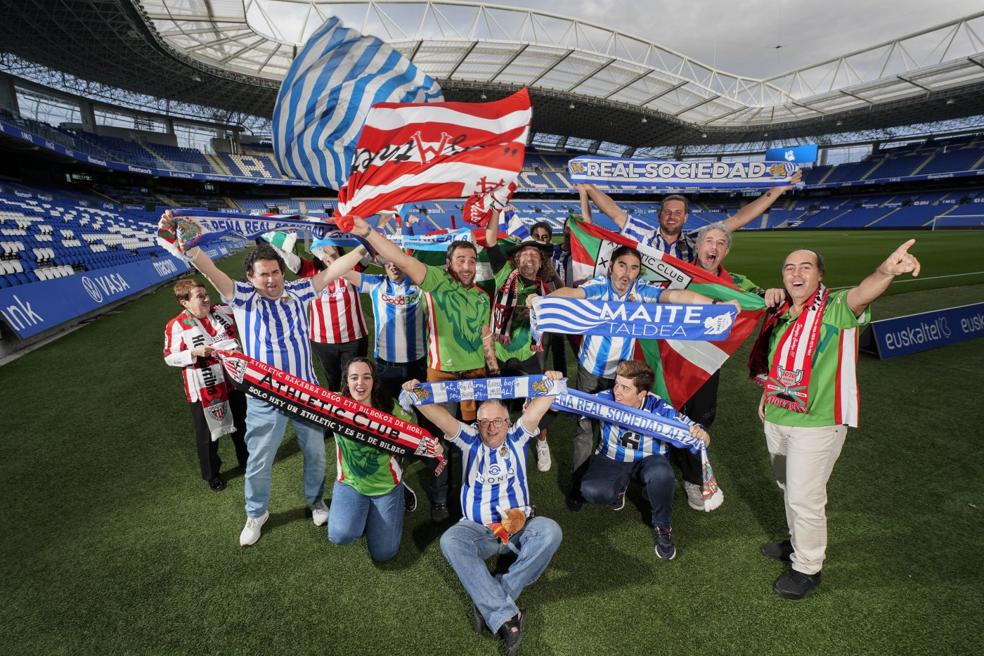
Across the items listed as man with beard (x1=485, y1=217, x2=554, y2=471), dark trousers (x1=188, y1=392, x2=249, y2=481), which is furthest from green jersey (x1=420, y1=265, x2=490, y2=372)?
→ dark trousers (x1=188, y1=392, x2=249, y2=481)

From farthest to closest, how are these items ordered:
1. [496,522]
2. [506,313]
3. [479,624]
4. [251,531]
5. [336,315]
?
[336,315] → [506,313] → [251,531] → [496,522] → [479,624]

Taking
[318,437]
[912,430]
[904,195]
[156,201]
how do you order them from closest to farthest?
[318,437] → [912,430] → [156,201] → [904,195]

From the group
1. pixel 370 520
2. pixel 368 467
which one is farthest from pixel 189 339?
pixel 370 520

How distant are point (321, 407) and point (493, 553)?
1589mm

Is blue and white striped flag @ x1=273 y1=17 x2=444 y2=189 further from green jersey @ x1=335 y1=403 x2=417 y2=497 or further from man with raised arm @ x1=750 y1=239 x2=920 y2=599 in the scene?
man with raised arm @ x1=750 y1=239 x2=920 y2=599

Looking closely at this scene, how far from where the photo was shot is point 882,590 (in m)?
2.86

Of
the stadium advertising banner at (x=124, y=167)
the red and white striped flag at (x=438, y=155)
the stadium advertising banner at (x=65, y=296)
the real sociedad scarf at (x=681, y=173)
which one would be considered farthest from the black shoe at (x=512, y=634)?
the stadium advertising banner at (x=124, y=167)

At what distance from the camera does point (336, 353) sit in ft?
16.3

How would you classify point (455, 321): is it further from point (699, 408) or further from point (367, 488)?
point (699, 408)

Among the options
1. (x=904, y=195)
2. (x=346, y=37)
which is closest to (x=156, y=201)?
(x=346, y=37)

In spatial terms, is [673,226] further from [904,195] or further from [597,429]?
[904,195]

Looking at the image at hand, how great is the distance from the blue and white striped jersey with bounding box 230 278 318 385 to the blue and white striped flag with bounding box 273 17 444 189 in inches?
40.7

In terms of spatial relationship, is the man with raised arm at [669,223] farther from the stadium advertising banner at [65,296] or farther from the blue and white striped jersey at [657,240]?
the stadium advertising banner at [65,296]

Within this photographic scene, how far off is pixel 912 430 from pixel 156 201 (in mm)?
51304
